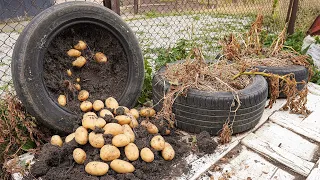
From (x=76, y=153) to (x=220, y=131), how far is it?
141 centimetres

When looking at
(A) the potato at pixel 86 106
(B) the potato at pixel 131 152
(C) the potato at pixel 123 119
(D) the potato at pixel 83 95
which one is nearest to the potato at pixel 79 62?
(D) the potato at pixel 83 95

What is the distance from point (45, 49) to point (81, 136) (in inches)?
Answer: 34.8

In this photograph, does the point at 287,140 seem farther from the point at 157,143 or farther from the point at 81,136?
the point at 81,136

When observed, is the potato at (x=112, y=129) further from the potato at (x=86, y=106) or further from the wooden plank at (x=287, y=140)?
the wooden plank at (x=287, y=140)

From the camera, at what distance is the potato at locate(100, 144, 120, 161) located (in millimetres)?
2250

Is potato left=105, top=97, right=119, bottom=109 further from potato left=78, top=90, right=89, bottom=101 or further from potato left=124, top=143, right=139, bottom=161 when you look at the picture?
potato left=124, top=143, right=139, bottom=161

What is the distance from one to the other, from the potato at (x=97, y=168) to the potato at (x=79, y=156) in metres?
0.11

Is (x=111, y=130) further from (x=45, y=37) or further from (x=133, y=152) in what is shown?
(x=45, y=37)

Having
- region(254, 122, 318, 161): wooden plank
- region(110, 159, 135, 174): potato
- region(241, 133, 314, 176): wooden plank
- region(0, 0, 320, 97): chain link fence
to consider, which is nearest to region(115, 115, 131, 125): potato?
region(110, 159, 135, 174): potato

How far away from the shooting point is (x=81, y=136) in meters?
2.39

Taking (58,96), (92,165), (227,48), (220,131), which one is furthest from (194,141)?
(227,48)

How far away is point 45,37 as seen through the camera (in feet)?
8.54

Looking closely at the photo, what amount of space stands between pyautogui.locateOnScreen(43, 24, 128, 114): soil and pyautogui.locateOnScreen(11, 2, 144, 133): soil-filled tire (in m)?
0.10

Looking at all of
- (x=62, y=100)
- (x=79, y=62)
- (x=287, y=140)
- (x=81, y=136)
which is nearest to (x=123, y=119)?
(x=81, y=136)
